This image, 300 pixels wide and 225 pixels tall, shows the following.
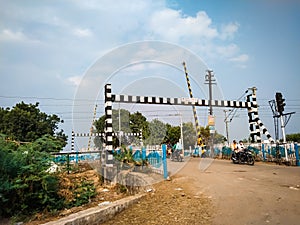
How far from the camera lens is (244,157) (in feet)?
38.2

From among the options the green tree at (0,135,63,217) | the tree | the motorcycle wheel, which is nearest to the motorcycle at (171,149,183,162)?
the motorcycle wheel

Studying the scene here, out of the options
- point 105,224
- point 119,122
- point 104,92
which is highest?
point 104,92

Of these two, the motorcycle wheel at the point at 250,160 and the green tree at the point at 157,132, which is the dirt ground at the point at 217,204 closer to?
the motorcycle wheel at the point at 250,160

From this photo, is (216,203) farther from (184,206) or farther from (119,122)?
(119,122)

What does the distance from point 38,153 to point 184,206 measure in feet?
9.19

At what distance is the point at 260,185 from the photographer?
5926mm

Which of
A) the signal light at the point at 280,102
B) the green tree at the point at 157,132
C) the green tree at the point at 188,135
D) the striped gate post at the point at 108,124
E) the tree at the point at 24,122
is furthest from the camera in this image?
the tree at the point at 24,122

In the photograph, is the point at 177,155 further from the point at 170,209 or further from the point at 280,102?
the point at 170,209

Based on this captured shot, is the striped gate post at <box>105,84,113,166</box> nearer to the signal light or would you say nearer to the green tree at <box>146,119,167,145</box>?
the green tree at <box>146,119,167,145</box>

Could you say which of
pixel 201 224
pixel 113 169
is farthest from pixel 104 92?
pixel 201 224

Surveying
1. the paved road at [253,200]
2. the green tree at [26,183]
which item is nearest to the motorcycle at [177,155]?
the paved road at [253,200]

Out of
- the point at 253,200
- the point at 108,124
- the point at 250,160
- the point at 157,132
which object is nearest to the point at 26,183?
the point at 253,200

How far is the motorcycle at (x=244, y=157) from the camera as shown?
11289 mm

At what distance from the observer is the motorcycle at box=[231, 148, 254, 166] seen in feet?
37.0
